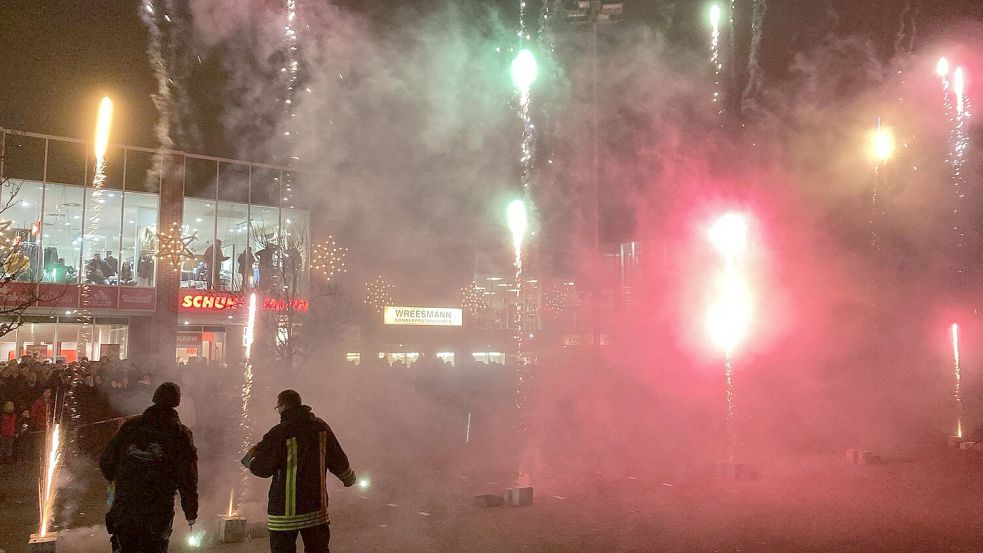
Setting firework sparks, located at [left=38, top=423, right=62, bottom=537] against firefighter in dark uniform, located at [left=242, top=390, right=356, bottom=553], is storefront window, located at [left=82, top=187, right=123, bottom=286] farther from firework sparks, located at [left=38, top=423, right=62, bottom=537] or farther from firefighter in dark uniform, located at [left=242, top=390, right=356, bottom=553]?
firefighter in dark uniform, located at [left=242, top=390, right=356, bottom=553]

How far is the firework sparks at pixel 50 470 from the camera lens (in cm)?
637

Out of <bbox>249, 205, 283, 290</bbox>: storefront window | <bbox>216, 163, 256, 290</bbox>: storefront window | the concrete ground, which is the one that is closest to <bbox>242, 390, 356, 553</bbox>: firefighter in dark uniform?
the concrete ground

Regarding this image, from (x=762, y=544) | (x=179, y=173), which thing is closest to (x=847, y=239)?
(x=762, y=544)

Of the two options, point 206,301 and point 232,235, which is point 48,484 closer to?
point 206,301

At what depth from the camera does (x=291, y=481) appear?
10.9 ft

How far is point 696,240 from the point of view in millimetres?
15766

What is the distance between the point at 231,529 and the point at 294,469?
2371 mm

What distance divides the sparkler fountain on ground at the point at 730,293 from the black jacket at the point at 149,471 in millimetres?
12554

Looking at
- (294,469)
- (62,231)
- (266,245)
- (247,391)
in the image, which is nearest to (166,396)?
(294,469)

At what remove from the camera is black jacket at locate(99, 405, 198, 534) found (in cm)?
314

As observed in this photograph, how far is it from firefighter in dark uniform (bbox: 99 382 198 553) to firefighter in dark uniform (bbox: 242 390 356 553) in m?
0.31

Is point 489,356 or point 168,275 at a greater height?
point 168,275

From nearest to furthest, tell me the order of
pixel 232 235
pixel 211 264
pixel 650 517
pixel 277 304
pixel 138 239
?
pixel 650 517 → pixel 277 304 → pixel 138 239 → pixel 211 264 → pixel 232 235

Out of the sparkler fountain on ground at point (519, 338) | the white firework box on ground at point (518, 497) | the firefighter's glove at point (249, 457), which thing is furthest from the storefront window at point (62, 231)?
the firefighter's glove at point (249, 457)
